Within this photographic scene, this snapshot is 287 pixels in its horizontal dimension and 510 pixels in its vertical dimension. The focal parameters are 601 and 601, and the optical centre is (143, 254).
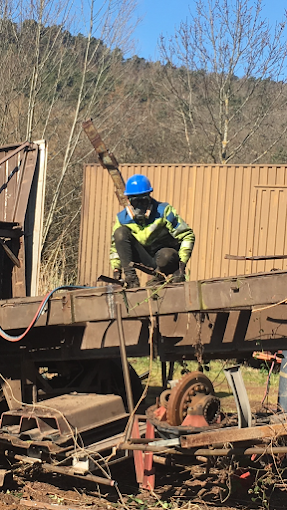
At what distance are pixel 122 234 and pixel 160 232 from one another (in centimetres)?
57

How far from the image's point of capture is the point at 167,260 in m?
5.44

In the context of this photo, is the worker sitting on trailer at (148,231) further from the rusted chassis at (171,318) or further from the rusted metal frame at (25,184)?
the rusted metal frame at (25,184)

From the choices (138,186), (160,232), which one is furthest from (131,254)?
(138,186)

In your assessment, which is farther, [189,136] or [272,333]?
[189,136]

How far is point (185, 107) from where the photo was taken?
21.7 metres

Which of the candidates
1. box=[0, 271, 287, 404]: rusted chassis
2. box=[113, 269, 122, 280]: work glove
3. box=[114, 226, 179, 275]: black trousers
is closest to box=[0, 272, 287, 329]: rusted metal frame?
box=[0, 271, 287, 404]: rusted chassis

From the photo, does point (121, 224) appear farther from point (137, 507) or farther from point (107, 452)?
point (137, 507)

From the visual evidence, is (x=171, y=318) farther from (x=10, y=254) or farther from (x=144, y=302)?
(x=10, y=254)

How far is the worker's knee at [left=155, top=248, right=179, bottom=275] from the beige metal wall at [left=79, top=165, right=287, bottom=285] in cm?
609

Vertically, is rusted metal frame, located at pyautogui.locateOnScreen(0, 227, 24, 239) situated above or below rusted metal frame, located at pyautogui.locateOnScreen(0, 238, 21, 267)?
above

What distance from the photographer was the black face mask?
5.83 metres

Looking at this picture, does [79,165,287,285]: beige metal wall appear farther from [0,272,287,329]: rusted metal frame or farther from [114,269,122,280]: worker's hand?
[0,272,287,329]: rusted metal frame

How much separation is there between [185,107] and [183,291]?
18516mm

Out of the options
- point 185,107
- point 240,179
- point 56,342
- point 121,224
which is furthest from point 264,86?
point 56,342
